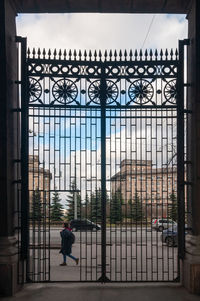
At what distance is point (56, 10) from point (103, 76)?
171cm

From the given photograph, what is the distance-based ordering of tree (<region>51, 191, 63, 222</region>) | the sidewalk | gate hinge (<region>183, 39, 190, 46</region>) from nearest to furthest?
the sidewalk < gate hinge (<region>183, 39, 190, 46</region>) < tree (<region>51, 191, 63, 222</region>)

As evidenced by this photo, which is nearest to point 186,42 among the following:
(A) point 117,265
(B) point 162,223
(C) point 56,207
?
(B) point 162,223

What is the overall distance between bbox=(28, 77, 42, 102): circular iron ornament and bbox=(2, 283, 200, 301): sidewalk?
372 cm

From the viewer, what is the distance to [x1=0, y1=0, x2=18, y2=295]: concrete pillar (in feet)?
17.9

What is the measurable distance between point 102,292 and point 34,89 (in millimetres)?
4173

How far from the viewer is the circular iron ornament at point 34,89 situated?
6.27 metres

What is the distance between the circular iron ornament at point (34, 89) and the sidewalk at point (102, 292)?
3720mm

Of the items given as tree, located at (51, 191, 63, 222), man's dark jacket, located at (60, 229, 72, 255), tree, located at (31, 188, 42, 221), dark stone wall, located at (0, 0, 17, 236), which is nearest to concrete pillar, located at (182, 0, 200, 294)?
A: tree, located at (51, 191, 63, 222)

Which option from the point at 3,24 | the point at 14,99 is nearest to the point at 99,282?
the point at 14,99

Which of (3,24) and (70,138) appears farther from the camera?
(70,138)

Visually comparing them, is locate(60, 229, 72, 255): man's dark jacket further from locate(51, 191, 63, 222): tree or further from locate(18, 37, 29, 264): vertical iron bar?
locate(18, 37, 29, 264): vertical iron bar

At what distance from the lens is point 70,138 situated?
634cm

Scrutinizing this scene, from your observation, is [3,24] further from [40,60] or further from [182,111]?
[182,111]

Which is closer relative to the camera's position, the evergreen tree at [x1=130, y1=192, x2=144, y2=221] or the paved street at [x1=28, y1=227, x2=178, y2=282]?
the paved street at [x1=28, y1=227, x2=178, y2=282]
